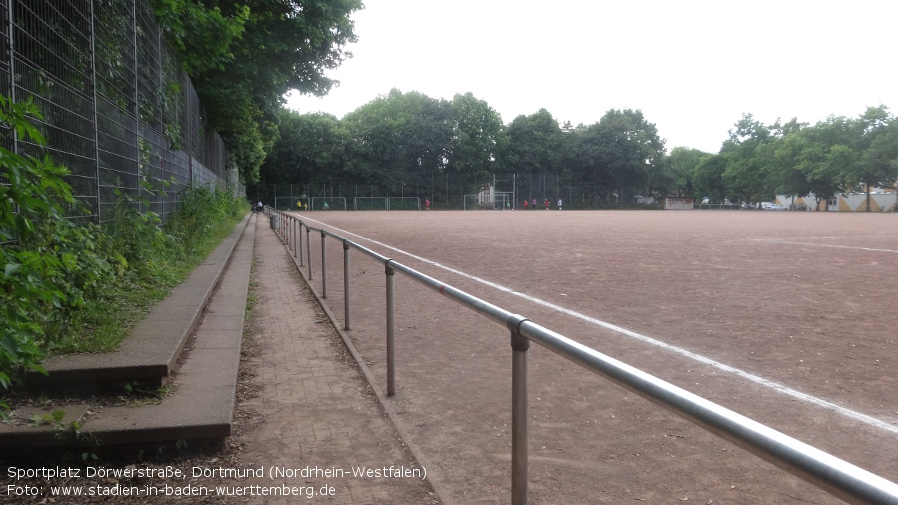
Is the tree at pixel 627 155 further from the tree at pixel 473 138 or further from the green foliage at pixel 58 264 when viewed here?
the green foliage at pixel 58 264

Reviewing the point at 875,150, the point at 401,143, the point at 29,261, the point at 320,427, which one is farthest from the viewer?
the point at 401,143

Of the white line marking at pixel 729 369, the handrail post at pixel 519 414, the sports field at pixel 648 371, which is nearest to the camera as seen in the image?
the handrail post at pixel 519 414

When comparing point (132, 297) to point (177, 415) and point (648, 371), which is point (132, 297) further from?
point (648, 371)

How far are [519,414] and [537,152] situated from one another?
81.9 metres

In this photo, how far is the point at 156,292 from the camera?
6.80 metres

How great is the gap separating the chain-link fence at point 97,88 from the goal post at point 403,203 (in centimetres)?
6008

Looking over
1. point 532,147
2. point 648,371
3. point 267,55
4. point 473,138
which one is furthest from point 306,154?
point 648,371

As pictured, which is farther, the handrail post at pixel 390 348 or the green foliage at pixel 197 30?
the green foliage at pixel 197 30

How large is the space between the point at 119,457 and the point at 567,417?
263 cm

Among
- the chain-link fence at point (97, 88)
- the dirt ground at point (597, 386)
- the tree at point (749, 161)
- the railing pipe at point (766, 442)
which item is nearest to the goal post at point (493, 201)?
the tree at point (749, 161)

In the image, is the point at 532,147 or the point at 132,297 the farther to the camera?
the point at 532,147

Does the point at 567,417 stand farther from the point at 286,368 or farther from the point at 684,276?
the point at 684,276

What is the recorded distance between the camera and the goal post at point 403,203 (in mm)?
72625

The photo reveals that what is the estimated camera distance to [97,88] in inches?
286
